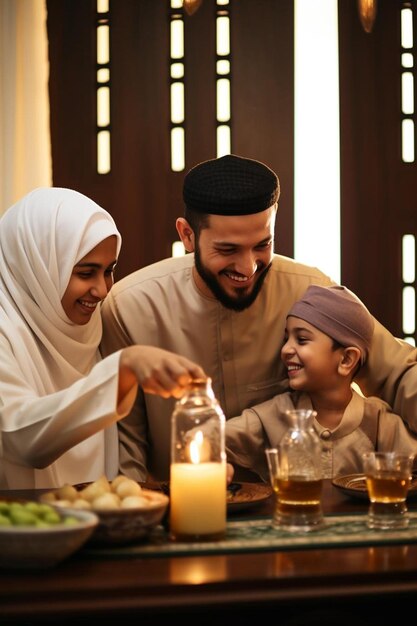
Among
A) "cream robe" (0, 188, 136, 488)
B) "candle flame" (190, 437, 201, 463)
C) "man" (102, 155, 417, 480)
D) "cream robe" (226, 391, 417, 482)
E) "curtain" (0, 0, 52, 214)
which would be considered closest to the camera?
"candle flame" (190, 437, 201, 463)

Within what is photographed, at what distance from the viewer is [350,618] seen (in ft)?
4.97

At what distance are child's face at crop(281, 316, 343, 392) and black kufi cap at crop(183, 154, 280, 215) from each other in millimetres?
375

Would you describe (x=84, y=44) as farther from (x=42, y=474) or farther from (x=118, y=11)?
(x=42, y=474)

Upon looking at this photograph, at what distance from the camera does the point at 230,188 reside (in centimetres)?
274

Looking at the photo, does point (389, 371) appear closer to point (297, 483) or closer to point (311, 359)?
point (311, 359)

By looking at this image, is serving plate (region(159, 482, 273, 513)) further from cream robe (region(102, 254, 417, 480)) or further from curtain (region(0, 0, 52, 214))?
curtain (region(0, 0, 52, 214))

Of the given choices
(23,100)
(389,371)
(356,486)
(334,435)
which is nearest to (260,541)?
(356,486)

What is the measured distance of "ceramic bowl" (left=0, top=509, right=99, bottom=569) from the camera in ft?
4.90

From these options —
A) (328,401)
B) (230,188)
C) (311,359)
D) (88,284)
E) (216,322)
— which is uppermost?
(230,188)

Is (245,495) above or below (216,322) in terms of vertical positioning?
below

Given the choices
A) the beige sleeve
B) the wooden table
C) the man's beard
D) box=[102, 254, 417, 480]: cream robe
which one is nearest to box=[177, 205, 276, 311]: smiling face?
the man's beard

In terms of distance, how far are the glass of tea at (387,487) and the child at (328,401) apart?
80cm

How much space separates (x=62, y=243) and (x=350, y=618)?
1512mm

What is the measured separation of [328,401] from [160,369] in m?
1.04
